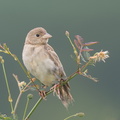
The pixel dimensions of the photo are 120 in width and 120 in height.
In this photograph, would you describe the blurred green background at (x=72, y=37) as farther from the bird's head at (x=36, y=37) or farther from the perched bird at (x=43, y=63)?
the perched bird at (x=43, y=63)

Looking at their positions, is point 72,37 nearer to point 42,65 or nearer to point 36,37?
point 36,37

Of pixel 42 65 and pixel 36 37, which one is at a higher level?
pixel 36 37

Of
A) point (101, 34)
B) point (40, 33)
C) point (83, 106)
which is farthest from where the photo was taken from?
point (101, 34)

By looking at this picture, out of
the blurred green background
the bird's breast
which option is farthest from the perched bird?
the blurred green background

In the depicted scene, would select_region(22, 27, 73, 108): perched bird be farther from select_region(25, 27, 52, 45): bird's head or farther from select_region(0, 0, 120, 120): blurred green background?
select_region(0, 0, 120, 120): blurred green background

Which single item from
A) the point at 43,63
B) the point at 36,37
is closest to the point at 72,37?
the point at 36,37

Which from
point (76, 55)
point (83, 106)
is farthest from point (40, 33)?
point (83, 106)

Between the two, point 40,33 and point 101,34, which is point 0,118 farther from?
point 101,34

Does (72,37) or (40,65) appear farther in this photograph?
(72,37)

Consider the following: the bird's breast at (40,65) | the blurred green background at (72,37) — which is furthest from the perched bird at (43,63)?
the blurred green background at (72,37)
